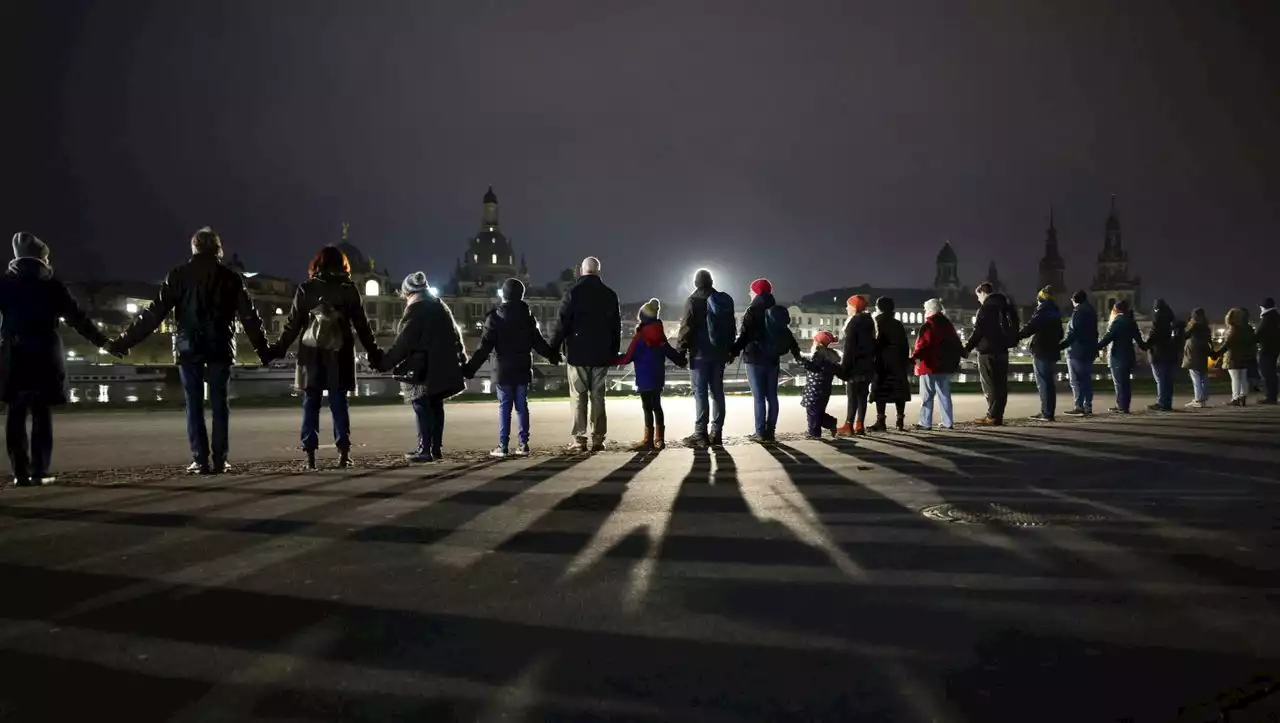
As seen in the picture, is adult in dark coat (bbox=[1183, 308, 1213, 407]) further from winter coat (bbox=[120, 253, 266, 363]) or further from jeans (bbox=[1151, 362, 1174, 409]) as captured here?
winter coat (bbox=[120, 253, 266, 363])

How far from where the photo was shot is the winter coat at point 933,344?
42.7ft

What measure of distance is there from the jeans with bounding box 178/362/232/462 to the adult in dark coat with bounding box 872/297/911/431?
8.59 m

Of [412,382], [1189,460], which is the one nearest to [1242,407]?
[1189,460]

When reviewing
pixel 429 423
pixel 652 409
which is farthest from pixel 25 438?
pixel 652 409

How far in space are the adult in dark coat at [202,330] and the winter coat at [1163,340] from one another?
53.6 ft

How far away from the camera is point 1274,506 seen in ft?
19.3

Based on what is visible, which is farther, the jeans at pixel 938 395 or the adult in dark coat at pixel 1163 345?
the adult in dark coat at pixel 1163 345

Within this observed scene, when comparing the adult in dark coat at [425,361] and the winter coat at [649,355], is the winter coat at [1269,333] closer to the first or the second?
the winter coat at [649,355]

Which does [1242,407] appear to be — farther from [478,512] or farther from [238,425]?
[238,425]

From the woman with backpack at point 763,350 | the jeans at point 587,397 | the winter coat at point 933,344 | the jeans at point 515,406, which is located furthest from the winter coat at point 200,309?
the winter coat at point 933,344

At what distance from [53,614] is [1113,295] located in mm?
222266

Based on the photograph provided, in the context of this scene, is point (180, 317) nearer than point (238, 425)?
Yes

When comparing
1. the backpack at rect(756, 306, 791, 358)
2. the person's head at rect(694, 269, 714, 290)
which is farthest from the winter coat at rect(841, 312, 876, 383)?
the person's head at rect(694, 269, 714, 290)

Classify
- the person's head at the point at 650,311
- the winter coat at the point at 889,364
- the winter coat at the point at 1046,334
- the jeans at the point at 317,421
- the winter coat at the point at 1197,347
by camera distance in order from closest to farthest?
1. the jeans at the point at 317,421
2. the person's head at the point at 650,311
3. the winter coat at the point at 889,364
4. the winter coat at the point at 1046,334
5. the winter coat at the point at 1197,347
